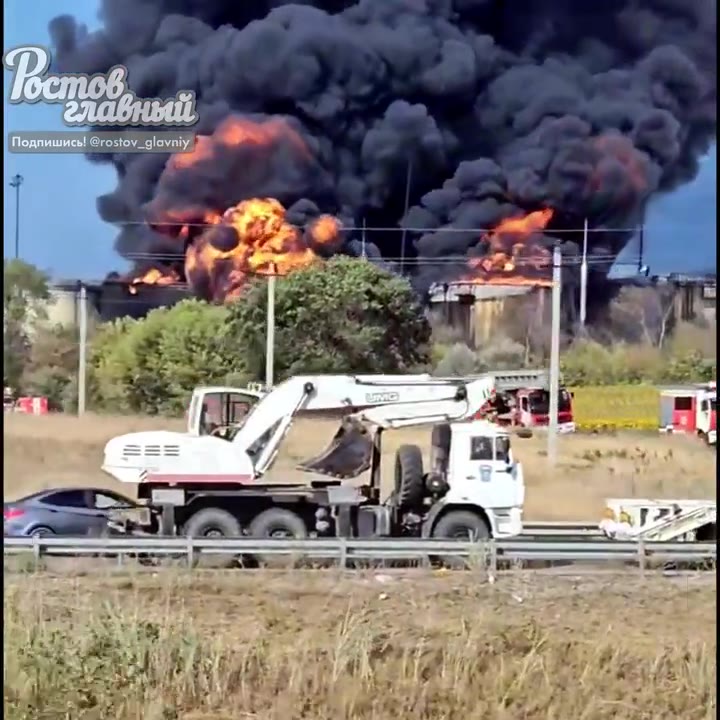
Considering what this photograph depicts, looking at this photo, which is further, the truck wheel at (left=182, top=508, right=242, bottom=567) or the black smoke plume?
the truck wheel at (left=182, top=508, right=242, bottom=567)

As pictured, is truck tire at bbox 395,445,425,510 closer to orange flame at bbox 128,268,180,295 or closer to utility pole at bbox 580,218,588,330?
utility pole at bbox 580,218,588,330

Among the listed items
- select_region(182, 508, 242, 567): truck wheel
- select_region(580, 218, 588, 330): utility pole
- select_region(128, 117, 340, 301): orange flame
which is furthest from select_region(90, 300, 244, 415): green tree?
select_region(580, 218, 588, 330): utility pole

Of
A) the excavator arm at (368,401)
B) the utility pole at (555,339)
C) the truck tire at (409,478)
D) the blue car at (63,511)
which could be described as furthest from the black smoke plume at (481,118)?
the blue car at (63,511)

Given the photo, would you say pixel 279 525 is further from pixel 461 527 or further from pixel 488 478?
pixel 488 478

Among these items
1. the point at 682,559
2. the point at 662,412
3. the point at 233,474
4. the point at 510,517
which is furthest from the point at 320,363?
the point at 682,559

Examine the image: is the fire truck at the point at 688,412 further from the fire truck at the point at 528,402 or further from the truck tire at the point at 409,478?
the truck tire at the point at 409,478

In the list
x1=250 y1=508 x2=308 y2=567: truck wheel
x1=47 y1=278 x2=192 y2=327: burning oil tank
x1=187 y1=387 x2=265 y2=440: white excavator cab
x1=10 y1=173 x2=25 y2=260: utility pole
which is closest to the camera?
x1=10 y1=173 x2=25 y2=260: utility pole

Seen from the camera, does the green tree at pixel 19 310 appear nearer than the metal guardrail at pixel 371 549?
Yes
